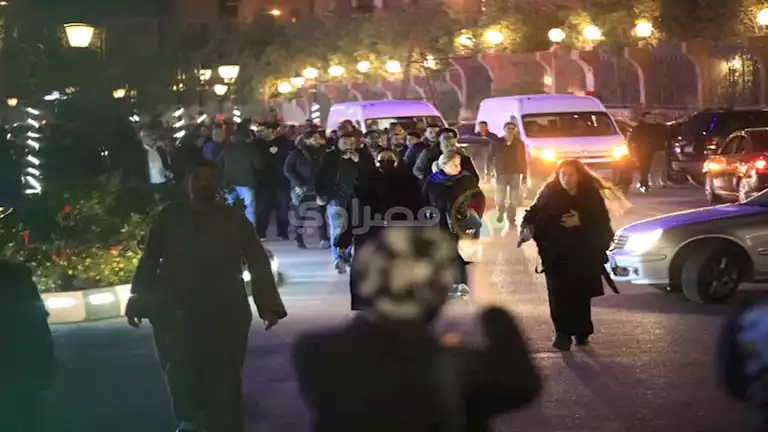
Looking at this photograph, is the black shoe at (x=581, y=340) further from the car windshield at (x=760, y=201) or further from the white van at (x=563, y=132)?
the white van at (x=563, y=132)

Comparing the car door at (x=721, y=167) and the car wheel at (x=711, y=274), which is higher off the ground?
the car door at (x=721, y=167)

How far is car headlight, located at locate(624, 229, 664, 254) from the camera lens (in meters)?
11.9

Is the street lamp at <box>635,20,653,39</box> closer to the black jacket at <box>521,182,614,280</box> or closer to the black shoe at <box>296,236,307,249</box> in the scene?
the black shoe at <box>296,236,307,249</box>

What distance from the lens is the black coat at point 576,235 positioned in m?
9.62

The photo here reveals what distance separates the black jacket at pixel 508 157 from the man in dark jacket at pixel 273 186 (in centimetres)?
324

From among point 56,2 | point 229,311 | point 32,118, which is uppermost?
point 56,2

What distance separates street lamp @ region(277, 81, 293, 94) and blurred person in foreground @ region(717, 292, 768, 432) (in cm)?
4779

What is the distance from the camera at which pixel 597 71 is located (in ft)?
129

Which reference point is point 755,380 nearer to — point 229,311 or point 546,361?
point 546,361

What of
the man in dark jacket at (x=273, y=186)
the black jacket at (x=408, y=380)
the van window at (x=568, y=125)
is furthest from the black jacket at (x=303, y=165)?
the van window at (x=568, y=125)

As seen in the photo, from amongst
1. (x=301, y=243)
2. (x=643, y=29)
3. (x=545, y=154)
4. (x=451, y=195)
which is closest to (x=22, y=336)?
(x=451, y=195)

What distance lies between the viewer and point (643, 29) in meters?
35.7

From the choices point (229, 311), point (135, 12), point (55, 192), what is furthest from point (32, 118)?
point (135, 12)

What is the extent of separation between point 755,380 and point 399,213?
403 cm
